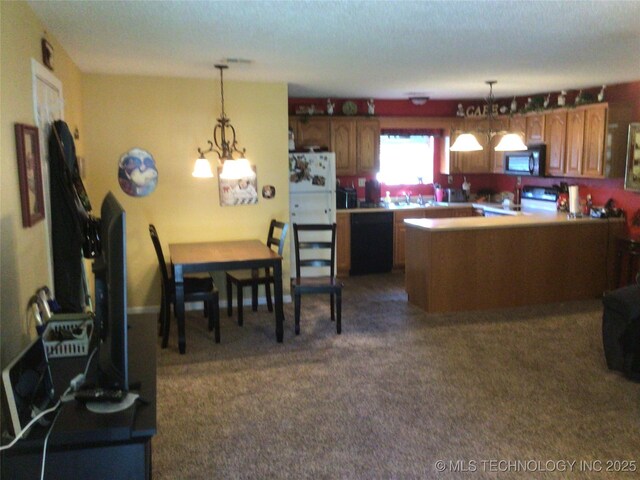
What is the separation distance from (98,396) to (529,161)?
6.11 metres

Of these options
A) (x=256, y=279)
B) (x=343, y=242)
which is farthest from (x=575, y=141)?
(x=256, y=279)

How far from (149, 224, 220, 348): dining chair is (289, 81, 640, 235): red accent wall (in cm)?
315

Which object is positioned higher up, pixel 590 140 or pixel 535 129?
pixel 535 129

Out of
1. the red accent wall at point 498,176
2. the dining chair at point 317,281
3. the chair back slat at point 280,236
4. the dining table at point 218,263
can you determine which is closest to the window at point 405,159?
the red accent wall at point 498,176

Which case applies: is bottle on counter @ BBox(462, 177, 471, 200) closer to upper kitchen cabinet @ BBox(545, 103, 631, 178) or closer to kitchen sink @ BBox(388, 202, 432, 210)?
kitchen sink @ BBox(388, 202, 432, 210)

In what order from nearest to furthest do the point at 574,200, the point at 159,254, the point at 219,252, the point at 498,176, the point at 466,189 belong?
the point at 159,254
the point at 219,252
the point at 574,200
the point at 466,189
the point at 498,176

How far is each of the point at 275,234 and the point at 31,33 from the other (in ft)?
11.1

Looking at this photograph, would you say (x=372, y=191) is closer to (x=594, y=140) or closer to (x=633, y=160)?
(x=594, y=140)

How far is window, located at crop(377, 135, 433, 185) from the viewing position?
7.85m

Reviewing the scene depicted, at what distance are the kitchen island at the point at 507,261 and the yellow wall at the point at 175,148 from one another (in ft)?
5.25

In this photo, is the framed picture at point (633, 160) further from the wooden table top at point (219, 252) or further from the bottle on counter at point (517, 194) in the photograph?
the wooden table top at point (219, 252)

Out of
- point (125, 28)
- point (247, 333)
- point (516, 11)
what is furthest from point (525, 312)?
point (125, 28)

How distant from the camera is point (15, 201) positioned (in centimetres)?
230

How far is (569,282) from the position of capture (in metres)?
5.87
